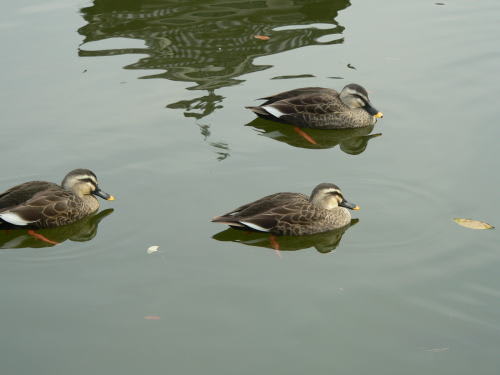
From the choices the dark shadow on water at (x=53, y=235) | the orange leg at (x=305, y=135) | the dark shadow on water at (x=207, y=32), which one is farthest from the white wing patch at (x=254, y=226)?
the dark shadow on water at (x=207, y=32)

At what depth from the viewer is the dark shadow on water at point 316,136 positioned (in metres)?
10.6

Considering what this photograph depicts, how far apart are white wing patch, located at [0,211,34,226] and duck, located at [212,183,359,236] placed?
2.06 m

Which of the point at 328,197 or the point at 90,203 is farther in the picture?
the point at 90,203

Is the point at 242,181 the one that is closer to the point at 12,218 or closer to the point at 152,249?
the point at 152,249

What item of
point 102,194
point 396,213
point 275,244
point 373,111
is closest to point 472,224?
point 396,213

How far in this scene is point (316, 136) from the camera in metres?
10.9

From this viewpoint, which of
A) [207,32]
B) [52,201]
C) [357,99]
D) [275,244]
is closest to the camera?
[275,244]

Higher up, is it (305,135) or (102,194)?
(102,194)

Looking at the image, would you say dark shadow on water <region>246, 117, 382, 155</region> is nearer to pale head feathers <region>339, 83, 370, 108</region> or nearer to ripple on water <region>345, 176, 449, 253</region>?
pale head feathers <region>339, 83, 370, 108</region>

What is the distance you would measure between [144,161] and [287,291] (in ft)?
10.8

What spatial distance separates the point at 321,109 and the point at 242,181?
2.07 meters

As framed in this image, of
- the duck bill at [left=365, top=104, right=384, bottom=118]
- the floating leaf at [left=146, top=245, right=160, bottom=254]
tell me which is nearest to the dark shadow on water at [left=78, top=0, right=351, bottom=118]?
the duck bill at [left=365, top=104, right=384, bottom=118]

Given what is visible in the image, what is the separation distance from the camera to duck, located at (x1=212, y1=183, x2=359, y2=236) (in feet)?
27.5

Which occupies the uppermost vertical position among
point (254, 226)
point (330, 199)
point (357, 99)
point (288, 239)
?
point (357, 99)
